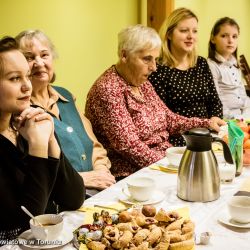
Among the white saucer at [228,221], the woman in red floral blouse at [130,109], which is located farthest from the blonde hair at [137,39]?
the white saucer at [228,221]

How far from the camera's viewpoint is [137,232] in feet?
3.51

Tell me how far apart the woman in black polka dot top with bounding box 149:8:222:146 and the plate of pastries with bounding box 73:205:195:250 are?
67.7 inches

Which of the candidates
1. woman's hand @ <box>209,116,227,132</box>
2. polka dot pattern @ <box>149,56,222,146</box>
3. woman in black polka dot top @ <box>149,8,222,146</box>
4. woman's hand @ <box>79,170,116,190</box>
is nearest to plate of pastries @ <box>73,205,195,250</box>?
woman's hand @ <box>79,170,116,190</box>

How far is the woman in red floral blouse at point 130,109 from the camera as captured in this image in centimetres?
219

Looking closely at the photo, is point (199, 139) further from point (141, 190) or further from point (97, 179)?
point (97, 179)

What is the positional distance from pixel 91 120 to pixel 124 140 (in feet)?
0.75

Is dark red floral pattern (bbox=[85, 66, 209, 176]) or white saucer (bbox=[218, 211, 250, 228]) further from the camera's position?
dark red floral pattern (bbox=[85, 66, 209, 176])

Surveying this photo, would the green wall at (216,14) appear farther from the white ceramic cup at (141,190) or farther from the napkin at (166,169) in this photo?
the white ceramic cup at (141,190)

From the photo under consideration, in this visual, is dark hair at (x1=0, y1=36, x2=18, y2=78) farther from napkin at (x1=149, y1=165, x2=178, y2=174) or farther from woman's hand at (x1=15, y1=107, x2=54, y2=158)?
napkin at (x1=149, y1=165, x2=178, y2=174)

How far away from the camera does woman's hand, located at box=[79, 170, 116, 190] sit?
6.09 ft

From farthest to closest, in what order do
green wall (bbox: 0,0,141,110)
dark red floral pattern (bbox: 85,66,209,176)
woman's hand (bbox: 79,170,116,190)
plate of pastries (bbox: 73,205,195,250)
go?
green wall (bbox: 0,0,141,110)
dark red floral pattern (bbox: 85,66,209,176)
woman's hand (bbox: 79,170,116,190)
plate of pastries (bbox: 73,205,195,250)

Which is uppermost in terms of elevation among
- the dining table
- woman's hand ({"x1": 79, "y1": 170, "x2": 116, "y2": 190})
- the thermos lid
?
the thermos lid

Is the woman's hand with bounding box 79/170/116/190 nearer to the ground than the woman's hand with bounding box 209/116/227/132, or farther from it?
nearer to the ground

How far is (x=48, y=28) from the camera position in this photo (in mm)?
2779
